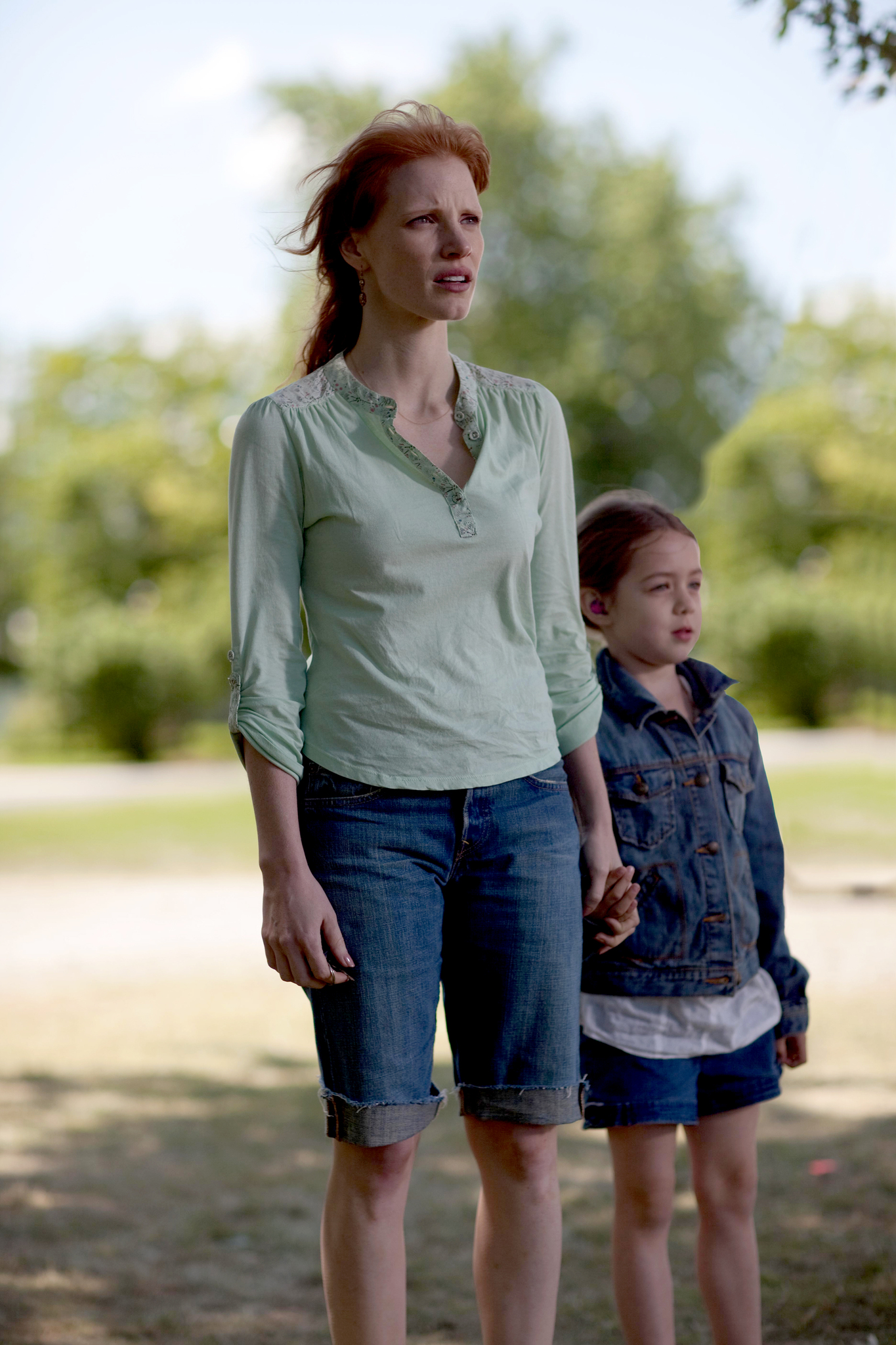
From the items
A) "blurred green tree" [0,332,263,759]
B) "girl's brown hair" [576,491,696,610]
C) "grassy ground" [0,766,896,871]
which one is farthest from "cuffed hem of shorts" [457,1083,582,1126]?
"blurred green tree" [0,332,263,759]

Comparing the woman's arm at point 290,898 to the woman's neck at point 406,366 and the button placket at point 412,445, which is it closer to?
the button placket at point 412,445

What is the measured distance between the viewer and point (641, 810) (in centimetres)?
209

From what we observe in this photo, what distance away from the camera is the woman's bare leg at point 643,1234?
2057mm

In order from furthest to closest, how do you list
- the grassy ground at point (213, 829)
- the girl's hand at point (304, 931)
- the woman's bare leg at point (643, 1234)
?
the grassy ground at point (213, 829), the woman's bare leg at point (643, 1234), the girl's hand at point (304, 931)

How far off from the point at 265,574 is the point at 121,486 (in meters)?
30.5

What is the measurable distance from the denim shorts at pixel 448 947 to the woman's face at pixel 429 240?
0.65m

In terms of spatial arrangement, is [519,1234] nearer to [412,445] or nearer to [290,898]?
[290,898]

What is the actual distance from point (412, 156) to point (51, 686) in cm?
1994

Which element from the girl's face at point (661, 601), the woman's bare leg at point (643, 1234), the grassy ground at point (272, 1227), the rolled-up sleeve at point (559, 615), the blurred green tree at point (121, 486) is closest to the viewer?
the rolled-up sleeve at point (559, 615)

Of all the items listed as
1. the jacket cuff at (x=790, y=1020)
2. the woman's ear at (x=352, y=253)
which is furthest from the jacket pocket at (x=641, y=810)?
the woman's ear at (x=352, y=253)

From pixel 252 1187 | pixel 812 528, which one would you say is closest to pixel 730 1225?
pixel 252 1187

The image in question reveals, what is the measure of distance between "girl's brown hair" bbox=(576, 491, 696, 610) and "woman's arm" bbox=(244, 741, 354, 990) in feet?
2.34

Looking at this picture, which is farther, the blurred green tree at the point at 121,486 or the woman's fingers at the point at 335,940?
the blurred green tree at the point at 121,486

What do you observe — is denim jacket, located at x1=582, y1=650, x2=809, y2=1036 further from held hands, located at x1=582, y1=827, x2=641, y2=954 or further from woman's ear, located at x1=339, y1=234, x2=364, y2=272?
woman's ear, located at x1=339, y1=234, x2=364, y2=272
